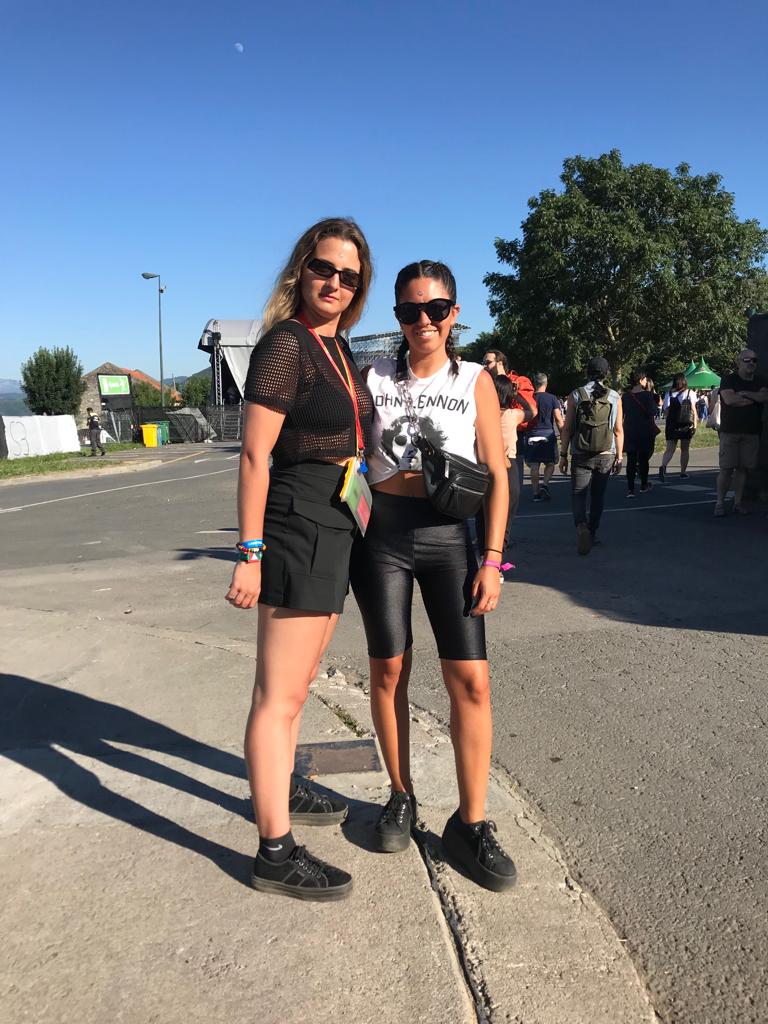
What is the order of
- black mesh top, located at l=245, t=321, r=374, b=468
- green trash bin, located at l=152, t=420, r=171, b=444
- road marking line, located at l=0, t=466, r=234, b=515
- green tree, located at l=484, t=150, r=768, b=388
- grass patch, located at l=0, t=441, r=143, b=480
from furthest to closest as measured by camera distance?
green trash bin, located at l=152, t=420, r=171, b=444, green tree, located at l=484, t=150, r=768, b=388, grass patch, located at l=0, t=441, r=143, b=480, road marking line, located at l=0, t=466, r=234, b=515, black mesh top, located at l=245, t=321, r=374, b=468

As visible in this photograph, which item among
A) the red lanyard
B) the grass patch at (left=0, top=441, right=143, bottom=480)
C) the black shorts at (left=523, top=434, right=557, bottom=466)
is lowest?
the grass patch at (left=0, top=441, right=143, bottom=480)

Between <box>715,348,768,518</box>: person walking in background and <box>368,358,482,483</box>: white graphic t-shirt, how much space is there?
7.80 m

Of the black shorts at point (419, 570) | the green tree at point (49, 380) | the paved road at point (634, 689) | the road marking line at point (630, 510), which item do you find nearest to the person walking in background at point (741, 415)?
the paved road at point (634, 689)

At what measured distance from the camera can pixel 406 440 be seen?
102 inches

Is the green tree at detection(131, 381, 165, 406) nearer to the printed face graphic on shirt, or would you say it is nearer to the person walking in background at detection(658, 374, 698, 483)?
the person walking in background at detection(658, 374, 698, 483)

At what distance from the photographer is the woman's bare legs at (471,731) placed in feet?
8.49

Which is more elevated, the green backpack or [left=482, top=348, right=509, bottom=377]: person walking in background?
[left=482, top=348, right=509, bottom=377]: person walking in background

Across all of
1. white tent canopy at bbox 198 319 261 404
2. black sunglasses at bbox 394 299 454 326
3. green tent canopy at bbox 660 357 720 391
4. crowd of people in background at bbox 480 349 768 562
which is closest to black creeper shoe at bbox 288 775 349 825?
black sunglasses at bbox 394 299 454 326

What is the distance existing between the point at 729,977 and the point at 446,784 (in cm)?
121

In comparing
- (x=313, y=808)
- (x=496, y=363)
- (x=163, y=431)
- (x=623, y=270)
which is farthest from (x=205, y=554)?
(x=163, y=431)

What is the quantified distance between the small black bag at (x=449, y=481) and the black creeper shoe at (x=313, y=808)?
44.5 inches

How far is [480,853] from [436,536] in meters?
0.97

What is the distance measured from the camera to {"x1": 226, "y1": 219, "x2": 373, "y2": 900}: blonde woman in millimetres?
2348

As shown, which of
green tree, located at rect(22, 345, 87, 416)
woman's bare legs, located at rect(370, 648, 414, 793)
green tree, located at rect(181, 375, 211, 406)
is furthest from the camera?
green tree, located at rect(181, 375, 211, 406)
